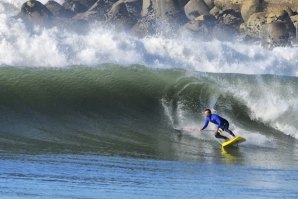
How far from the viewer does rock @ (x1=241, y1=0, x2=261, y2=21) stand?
72.1 metres

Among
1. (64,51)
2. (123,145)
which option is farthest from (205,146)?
(64,51)

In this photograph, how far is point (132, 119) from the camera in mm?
19812

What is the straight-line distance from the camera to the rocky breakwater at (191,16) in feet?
215

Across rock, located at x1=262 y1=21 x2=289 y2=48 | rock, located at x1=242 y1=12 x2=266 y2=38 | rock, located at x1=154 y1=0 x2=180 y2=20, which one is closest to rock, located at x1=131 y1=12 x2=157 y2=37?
rock, located at x1=154 y1=0 x2=180 y2=20

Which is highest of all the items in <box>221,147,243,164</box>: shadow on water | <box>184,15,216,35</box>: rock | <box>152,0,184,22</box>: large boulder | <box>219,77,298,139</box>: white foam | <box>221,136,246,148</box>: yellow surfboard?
<box>152,0,184,22</box>: large boulder

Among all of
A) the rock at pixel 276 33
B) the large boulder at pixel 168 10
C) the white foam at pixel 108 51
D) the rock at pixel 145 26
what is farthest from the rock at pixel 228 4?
the white foam at pixel 108 51

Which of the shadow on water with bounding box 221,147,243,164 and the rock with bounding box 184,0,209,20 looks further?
the rock with bounding box 184,0,209,20

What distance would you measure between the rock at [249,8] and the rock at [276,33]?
643 cm

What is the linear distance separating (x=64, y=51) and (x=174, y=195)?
14358 millimetres

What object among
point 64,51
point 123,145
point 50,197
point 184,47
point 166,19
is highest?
point 166,19

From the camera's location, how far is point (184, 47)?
96.6 ft

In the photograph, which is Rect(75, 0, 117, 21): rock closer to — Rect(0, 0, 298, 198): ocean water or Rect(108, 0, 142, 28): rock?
Rect(108, 0, 142, 28): rock

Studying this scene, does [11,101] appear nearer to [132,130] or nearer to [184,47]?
[132,130]

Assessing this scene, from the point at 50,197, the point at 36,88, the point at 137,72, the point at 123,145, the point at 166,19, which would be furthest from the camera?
the point at 166,19
